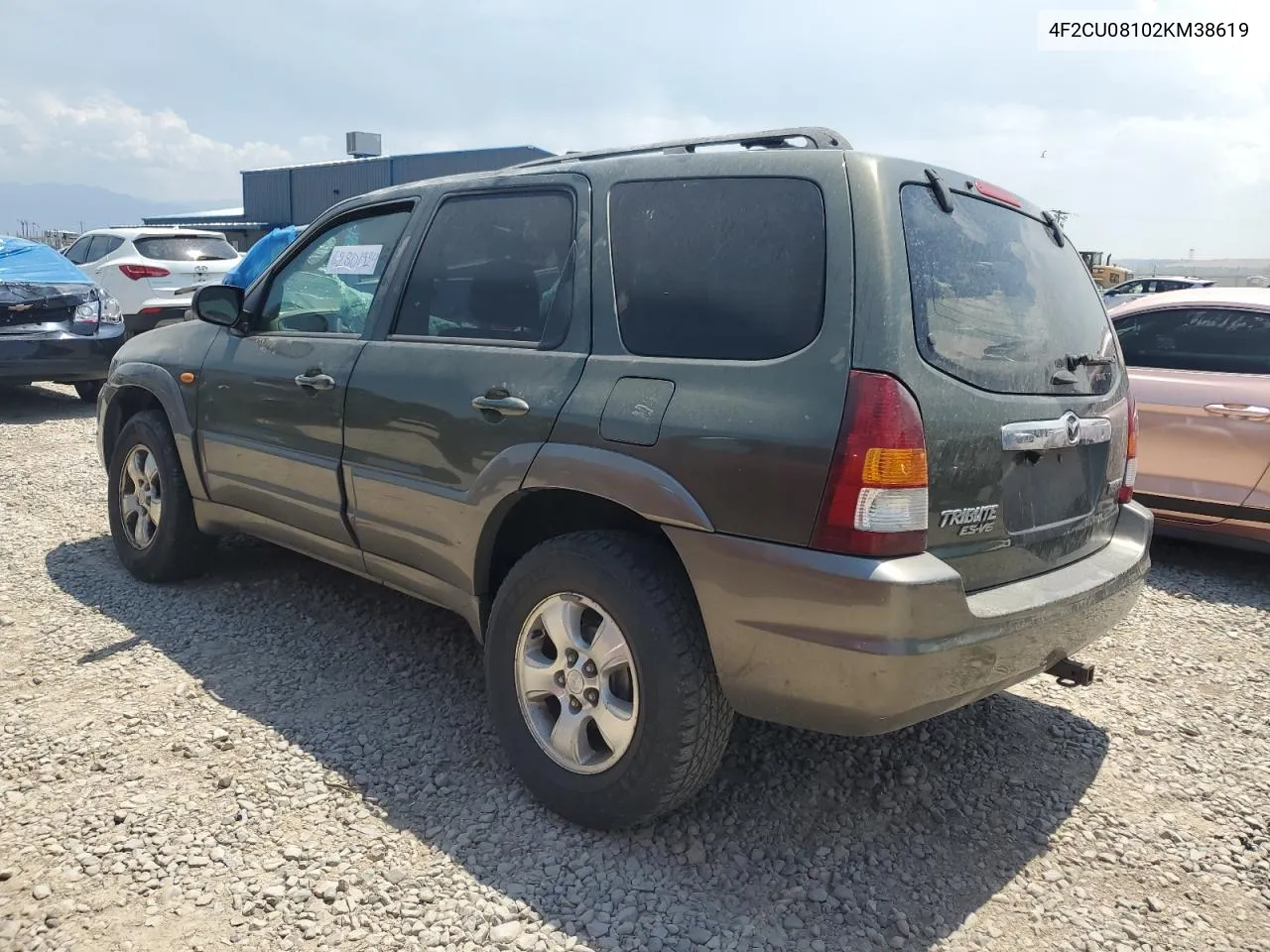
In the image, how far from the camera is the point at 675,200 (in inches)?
104

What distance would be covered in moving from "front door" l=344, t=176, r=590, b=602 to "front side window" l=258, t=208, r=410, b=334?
0.78ft

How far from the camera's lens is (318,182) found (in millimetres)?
37469

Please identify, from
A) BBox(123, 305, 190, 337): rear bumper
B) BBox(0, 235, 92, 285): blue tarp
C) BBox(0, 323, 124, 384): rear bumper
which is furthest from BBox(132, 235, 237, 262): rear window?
BBox(0, 323, 124, 384): rear bumper

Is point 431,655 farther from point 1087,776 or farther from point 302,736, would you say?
point 1087,776

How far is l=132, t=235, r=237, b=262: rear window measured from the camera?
39.3 ft

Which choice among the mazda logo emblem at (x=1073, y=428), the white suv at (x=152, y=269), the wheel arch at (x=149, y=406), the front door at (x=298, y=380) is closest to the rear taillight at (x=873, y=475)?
the mazda logo emblem at (x=1073, y=428)

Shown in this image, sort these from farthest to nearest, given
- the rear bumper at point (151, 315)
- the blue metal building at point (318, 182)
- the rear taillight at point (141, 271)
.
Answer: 1. the blue metal building at point (318, 182)
2. the rear taillight at point (141, 271)
3. the rear bumper at point (151, 315)

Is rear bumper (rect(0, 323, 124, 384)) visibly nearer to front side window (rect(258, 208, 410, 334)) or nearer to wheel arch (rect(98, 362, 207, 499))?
wheel arch (rect(98, 362, 207, 499))

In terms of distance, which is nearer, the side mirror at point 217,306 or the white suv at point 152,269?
the side mirror at point 217,306

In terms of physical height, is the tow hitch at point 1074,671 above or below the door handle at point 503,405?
below

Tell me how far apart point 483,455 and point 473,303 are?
56cm

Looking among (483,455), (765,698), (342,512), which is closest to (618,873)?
(765,698)

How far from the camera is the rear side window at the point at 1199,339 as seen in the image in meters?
5.02

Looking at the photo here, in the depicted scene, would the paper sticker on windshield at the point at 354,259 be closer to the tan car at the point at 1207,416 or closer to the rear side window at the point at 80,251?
the tan car at the point at 1207,416
